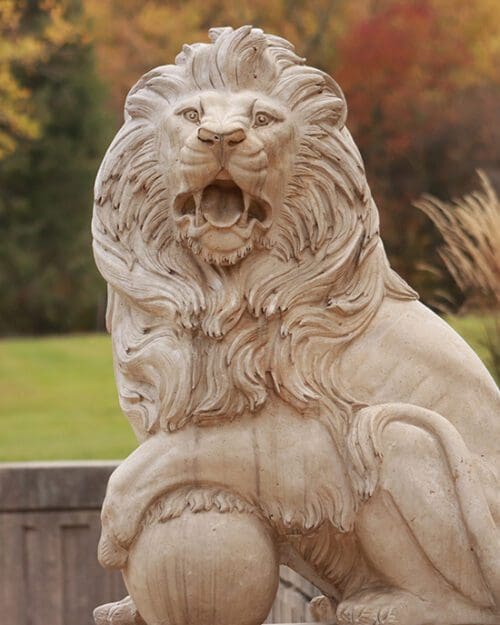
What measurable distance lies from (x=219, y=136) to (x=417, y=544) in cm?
108

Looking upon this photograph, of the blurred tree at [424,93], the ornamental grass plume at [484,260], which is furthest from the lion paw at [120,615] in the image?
the blurred tree at [424,93]

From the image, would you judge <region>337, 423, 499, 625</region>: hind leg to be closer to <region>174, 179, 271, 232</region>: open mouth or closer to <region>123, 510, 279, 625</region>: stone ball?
<region>123, 510, 279, 625</region>: stone ball

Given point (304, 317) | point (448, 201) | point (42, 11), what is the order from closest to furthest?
point (304, 317), point (448, 201), point (42, 11)

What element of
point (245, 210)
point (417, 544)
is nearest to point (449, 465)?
point (417, 544)

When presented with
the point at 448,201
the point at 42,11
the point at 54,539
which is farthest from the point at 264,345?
the point at 42,11

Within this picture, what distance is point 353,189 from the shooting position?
3568 mm

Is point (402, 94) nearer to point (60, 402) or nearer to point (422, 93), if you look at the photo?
point (422, 93)

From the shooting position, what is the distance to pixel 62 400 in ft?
39.0

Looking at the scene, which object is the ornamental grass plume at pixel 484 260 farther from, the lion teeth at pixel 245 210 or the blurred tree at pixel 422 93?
the blurred tree at pixel 422 93

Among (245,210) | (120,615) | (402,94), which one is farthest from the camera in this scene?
(402,94)

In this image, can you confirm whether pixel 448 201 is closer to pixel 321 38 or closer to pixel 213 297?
pixel 321 38

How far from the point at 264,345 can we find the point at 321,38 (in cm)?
2048

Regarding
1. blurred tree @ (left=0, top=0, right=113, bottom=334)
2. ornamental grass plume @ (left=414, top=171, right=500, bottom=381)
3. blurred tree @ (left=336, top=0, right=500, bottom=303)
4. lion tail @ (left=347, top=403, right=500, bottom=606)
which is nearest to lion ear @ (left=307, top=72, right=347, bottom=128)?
lion tail @ (left=347, top=403, right=500, bottom=606)

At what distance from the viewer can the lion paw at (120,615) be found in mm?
3770
